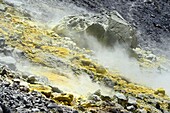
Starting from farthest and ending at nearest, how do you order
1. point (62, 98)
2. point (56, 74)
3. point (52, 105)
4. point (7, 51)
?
point (56, 74), point (7, 51), point (62, 98), point (52, 105)

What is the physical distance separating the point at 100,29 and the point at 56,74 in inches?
250

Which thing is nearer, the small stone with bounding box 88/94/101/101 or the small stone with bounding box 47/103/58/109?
the small stone with bounding box 47/103/58/109

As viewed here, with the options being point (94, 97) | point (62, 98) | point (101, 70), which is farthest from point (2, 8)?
point (62, 98)

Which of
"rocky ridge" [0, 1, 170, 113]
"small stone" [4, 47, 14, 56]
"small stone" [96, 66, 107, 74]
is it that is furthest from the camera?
→ "small stone" [96, 66, 107, 74]

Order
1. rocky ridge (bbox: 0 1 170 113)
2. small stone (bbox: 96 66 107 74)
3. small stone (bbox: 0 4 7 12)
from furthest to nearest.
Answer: small stone (bbox: 0 4 7 12) < small stone (bbox: 96 66 107 74) < rocky ridge (bbox: 0 1 170 113)

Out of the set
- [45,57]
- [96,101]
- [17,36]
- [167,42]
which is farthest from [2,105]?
[167,42]

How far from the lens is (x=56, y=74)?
1425 cm

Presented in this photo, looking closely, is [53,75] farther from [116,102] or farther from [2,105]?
[2,105]

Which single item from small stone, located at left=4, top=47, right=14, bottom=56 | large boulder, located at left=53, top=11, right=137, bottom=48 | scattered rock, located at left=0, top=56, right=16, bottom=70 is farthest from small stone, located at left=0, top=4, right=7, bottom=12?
scattered rock, located at left=0, top=56, right=16, bottom=70

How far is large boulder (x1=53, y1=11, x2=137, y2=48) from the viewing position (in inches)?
782

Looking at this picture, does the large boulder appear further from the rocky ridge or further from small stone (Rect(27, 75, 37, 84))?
small stone (Rect(27, 75, 37, 84))

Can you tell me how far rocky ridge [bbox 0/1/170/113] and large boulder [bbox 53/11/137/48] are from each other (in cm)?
90

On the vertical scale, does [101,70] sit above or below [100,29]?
below

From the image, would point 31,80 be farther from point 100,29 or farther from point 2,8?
point 2,8
